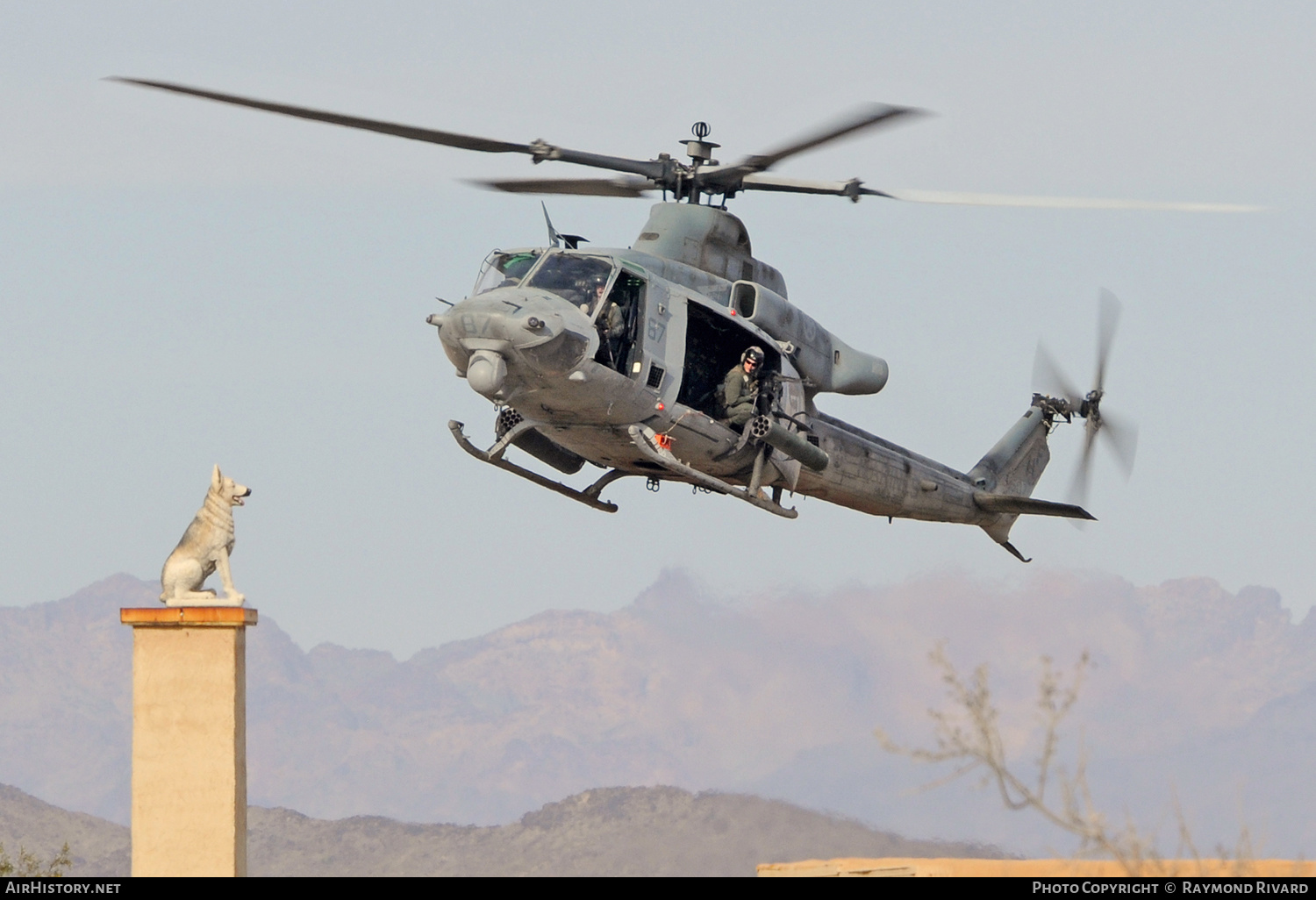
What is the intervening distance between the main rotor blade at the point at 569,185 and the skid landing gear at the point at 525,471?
122 inches

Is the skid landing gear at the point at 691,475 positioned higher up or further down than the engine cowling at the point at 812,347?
further down

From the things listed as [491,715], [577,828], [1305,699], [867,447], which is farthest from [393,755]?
[867,447]

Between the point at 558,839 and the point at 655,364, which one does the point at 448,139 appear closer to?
the point at 655,364

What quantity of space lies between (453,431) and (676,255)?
3129 millimetres

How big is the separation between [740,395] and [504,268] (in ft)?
9.45

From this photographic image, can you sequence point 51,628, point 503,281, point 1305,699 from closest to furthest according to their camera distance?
point 503,281 → point 1305,699 → point 51,628

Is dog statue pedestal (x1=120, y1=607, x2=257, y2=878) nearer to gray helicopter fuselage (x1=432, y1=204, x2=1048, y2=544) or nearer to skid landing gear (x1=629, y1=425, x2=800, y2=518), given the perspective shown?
gray helicopter fuselage (x1=432, y1=204, x2=1048, y2=544)

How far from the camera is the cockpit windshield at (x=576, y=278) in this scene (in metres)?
20.8

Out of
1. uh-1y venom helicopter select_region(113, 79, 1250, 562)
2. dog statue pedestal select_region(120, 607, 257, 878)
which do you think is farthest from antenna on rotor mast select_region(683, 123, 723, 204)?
dog statue pedestal select_region(120, 607, 257, 878)

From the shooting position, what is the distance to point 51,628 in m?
194

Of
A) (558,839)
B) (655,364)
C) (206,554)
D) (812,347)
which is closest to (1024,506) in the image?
(812,347)

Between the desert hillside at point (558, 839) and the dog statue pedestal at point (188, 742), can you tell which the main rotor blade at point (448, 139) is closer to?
the dog statue pedestal at point (188, 742)

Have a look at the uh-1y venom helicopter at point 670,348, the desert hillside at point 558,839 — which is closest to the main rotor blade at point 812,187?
the uh-1y venom helicopter at point 670,348

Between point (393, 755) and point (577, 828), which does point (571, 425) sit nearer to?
point (577, 828)
